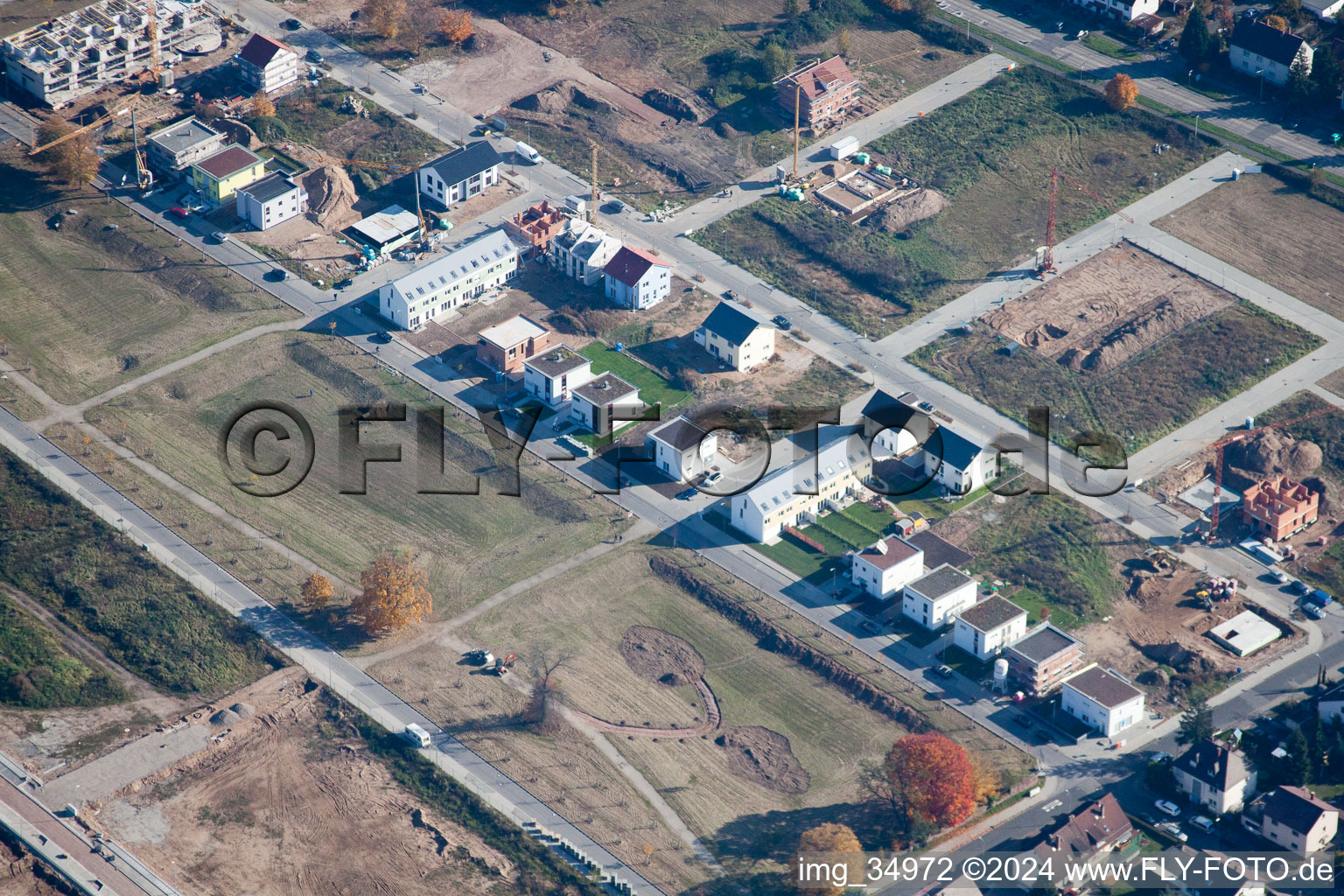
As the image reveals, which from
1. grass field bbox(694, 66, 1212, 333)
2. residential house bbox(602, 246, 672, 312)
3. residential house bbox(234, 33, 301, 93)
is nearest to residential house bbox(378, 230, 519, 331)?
residential house bbox(602, 246, 672, 312)

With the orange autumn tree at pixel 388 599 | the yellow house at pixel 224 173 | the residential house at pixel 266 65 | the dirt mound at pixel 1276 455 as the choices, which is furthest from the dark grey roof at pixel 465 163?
the dirt mound at pixel 1276 455

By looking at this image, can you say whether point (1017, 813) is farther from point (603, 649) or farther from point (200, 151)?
point (200, 151)

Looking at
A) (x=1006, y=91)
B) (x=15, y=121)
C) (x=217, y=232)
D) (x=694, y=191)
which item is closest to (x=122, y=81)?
(x=15, y=121)

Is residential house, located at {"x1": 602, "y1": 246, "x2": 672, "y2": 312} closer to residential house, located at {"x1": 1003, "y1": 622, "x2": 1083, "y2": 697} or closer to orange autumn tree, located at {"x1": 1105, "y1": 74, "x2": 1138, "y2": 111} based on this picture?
residential house, located at {"x1": 1003, "y1": 622, "x2": 1083, "y2": 697}

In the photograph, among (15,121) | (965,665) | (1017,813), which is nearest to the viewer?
(1017,813)

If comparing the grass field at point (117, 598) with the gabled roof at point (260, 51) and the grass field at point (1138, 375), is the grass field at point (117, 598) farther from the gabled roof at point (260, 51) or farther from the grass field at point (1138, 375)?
the grass field at point (1138, 375)

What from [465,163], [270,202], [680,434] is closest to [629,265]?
[465,163]
